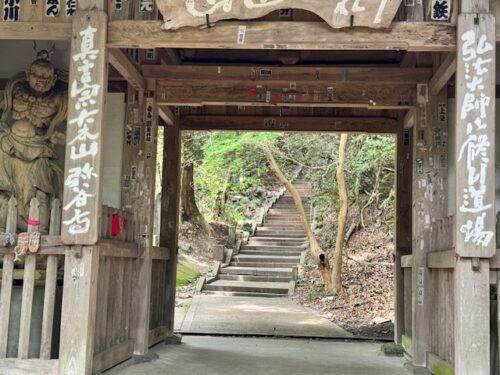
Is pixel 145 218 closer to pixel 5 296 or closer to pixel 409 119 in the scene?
pixel 5 296

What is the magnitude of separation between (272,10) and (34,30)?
2.31m

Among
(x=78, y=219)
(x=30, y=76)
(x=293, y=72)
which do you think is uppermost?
(x=293, y=72)

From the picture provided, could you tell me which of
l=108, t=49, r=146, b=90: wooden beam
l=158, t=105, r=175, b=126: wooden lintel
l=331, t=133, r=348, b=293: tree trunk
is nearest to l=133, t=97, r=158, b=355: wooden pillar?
l=108, t=49, r=146, b=90: wooden beam

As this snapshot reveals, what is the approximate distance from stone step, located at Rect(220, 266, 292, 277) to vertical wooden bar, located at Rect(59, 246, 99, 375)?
1252 cm

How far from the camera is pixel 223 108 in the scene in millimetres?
9242

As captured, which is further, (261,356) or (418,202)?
(261,356)

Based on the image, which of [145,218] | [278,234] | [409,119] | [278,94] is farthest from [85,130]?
[278,234]

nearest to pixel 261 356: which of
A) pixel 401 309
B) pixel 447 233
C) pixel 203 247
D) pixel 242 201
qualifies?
pixel 401 309

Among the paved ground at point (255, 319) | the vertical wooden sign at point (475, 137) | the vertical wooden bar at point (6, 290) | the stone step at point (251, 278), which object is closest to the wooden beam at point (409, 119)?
the vertical wooden sign at point (475, 137)

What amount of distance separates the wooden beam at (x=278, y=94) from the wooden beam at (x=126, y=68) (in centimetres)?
36

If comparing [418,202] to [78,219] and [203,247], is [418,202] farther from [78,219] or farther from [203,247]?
[203,247]

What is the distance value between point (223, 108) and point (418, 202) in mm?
3738

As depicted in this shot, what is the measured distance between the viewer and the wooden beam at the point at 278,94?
7.43 meters

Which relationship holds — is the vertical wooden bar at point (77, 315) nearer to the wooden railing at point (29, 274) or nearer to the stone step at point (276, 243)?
the wooden railing at point (29, 274)
